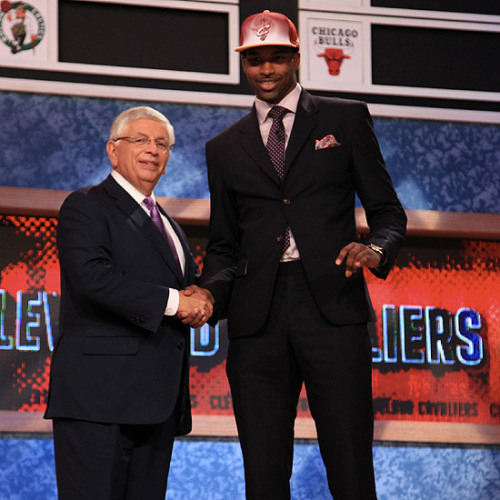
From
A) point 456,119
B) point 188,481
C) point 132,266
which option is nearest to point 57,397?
point 132,266

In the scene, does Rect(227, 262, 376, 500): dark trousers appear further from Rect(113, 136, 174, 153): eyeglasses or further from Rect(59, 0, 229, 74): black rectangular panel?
Rect(59, 0, 229, 74): black rectangular panel

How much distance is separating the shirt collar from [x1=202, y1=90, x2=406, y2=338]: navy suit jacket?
2 centimetres

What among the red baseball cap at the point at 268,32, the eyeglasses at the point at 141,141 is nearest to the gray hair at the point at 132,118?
the eyeglasses at the point at 141,141

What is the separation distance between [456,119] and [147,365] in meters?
1.96

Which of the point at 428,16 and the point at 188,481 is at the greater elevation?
the point at 428,16

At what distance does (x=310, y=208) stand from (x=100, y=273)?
0.53m

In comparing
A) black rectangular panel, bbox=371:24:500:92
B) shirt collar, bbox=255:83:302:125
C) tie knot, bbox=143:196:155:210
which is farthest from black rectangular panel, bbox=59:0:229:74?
shirt collar, bbox=255:83:302:125

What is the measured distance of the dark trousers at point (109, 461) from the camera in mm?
2107

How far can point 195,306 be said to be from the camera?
2162 mm

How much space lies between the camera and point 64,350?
2.19 metres

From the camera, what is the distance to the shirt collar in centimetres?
221

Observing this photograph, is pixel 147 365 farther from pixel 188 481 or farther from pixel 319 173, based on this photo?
pixel 188 481

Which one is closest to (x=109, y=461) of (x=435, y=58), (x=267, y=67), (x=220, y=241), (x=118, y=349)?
(x=118, y=349)

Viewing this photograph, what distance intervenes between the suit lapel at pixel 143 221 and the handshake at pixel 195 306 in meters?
0.13
